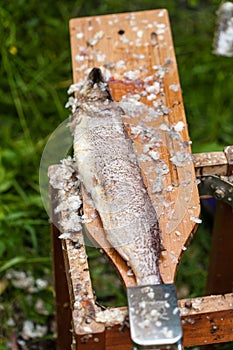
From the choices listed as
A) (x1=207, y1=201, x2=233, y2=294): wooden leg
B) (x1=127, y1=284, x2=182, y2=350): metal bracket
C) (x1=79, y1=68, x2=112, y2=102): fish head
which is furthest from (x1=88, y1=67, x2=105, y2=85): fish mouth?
(x1=127, y1=284, x2=182, y2=350): metal bracket

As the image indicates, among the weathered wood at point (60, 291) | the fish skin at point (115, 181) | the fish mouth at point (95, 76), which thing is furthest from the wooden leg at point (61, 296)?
the fish mouth at point (95, 76)

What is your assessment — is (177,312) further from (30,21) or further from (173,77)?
(30,21)

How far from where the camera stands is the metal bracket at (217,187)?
1711mm

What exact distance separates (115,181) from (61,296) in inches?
21.7

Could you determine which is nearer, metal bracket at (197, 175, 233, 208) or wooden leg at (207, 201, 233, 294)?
metal bracket at (197, 175, 233, 208)

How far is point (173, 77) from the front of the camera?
1.85 meters

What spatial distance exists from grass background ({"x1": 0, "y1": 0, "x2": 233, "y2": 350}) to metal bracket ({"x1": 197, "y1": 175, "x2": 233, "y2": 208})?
64 cm

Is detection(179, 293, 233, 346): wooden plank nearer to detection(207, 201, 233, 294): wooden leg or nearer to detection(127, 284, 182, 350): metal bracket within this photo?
detection(127, 284, 182, 350): metal bracket

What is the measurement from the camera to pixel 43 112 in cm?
289

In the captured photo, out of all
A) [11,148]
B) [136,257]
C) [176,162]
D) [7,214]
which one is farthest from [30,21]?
[136,257]

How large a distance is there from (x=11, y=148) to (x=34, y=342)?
76 cm

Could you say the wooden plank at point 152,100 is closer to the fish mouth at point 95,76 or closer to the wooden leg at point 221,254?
the fish mouth at point 95,76

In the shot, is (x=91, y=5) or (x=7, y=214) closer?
(x=7, y=214)

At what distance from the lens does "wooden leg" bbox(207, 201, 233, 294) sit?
1.87 meters
